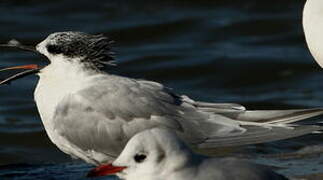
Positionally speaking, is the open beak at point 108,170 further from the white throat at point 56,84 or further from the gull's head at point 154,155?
the white throat at point 56,84

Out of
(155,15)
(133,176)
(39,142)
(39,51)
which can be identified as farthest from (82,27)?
(133,176)

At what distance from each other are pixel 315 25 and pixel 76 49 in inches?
69.9

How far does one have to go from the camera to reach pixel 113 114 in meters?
7.32

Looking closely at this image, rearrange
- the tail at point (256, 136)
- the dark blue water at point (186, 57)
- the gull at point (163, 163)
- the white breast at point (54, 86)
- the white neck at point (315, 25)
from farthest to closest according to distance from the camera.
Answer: the dark blue water at point (186, 57), the white neck at point (315, 25), the white breast at point (54, 86), the tail at point (256, 136), the gull at point (163, 163)

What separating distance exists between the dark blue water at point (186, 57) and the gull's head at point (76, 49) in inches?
33.6

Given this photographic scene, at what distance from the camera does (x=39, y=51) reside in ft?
25.0

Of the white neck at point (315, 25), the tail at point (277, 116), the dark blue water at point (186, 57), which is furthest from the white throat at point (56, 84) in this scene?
the white neck at point (315, 25)

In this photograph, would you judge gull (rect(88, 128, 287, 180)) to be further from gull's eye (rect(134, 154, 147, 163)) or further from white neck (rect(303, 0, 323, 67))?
white neck (rect(303, 0, 323, 67))

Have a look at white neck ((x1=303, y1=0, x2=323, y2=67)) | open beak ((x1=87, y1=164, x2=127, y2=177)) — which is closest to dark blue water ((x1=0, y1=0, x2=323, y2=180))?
white neck ((x1=303, y1=0, x2=323, y2=67))

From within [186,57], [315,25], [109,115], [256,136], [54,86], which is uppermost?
[315,25]

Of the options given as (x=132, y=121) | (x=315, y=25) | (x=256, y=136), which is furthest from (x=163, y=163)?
(x=315, y=25)

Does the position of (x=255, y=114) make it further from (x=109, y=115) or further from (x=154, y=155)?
(x=154, y=155)

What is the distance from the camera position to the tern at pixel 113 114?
7305 mm

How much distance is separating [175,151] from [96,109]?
193 centimetres
